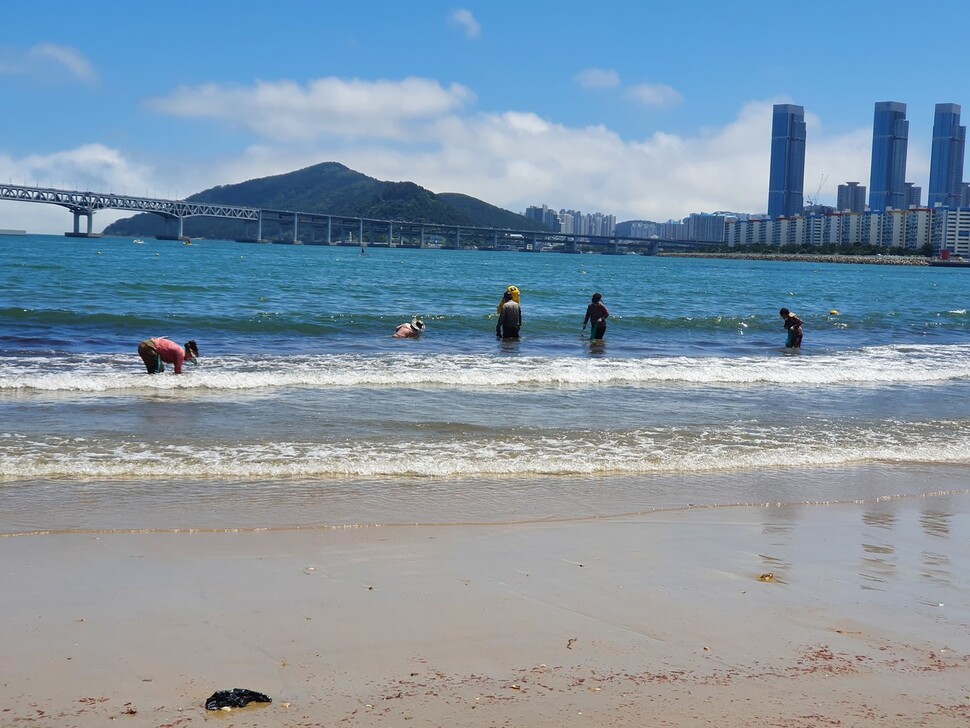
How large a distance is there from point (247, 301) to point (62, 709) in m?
29.1

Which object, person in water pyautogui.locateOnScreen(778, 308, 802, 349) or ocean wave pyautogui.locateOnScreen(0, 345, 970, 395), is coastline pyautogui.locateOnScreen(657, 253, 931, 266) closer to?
person in water pyautogui.locateOnScreen(778, 308, 802, 349)

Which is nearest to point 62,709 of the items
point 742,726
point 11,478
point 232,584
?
point 232,584

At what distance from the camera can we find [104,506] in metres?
6.57

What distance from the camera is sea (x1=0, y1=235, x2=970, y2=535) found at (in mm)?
7035

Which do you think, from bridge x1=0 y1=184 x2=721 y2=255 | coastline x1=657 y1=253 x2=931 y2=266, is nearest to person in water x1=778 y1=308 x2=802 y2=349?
bridge x1=0 y1=184 x2=721 y2=255

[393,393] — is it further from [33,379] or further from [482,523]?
[482,523]

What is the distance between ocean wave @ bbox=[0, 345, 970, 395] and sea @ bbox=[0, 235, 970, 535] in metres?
0.07

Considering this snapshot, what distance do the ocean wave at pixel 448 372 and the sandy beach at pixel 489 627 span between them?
7673 mm

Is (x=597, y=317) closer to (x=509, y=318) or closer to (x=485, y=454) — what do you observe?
(x=509, y=318)

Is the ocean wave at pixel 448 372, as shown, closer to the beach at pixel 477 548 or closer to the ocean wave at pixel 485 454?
the beach at pixel 477 548

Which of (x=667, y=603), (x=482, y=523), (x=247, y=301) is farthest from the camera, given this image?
(x=247, y=301)

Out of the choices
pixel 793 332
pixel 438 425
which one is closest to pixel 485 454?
pixel 438 425

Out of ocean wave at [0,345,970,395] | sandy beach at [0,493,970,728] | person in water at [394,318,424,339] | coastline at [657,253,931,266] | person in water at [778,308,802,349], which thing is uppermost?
coastline at [657,253,931,266]

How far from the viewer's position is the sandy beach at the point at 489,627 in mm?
3473
